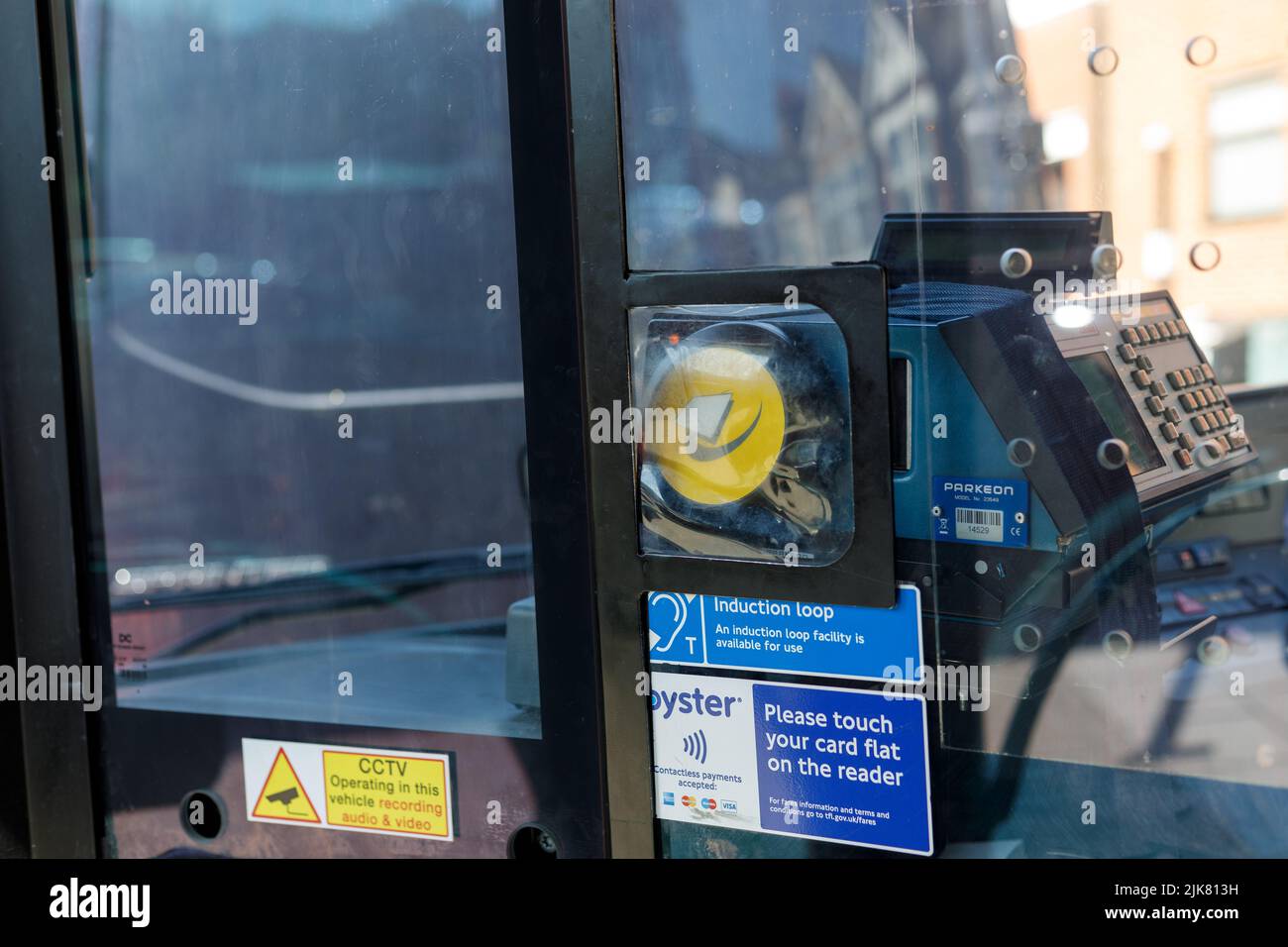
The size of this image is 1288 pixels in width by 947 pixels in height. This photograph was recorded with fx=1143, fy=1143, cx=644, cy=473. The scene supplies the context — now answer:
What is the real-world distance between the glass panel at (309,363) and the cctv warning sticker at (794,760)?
27cm

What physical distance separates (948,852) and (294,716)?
3.76ft

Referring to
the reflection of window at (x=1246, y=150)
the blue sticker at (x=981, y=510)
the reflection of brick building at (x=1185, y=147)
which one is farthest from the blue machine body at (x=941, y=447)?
the reflection of window at (x=1246, y=150)

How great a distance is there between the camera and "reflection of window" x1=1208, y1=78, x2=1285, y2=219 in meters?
1.53

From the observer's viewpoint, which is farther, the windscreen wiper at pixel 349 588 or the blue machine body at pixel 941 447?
the windscreen wiper at pixel 349 588

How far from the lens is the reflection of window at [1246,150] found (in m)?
1.53

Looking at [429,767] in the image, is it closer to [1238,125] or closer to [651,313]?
[651,313]

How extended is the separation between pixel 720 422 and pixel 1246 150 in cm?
81

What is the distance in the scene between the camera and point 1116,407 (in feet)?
5.33

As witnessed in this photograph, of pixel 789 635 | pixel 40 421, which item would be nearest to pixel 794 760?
pixel 789 635

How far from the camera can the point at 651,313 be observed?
1.75 meters

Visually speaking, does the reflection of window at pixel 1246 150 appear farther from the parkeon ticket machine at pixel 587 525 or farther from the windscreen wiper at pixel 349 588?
the windscreen wiper at pixel 349 588

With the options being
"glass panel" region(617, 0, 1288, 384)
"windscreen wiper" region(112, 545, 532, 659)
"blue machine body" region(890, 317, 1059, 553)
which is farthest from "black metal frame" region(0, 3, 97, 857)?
"blue machine body" region(890, 317, 1059, 553)
